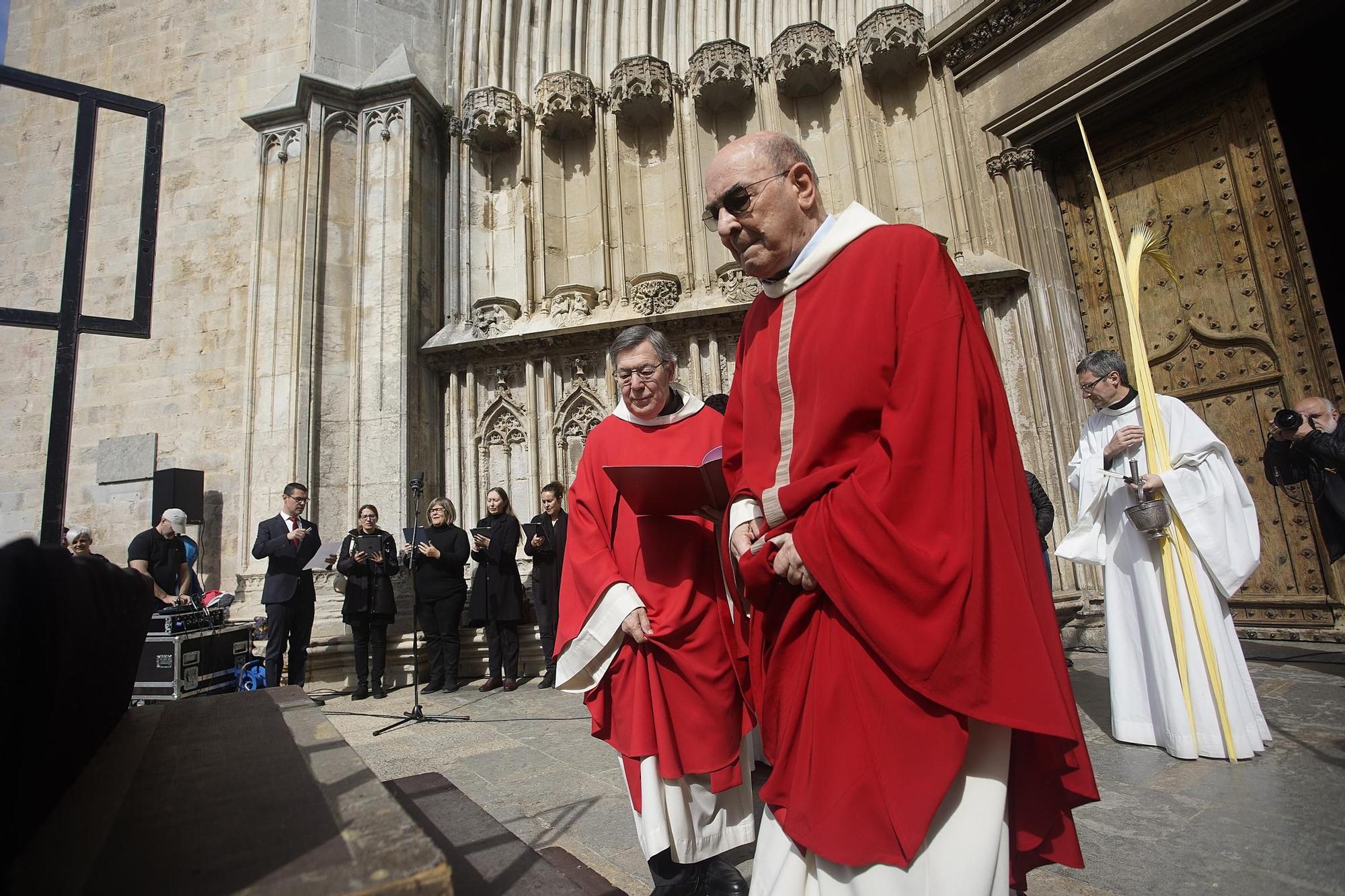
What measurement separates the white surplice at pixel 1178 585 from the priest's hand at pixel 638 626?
2.79 meters

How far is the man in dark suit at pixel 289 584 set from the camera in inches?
229

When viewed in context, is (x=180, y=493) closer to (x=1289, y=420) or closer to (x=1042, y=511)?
(x=1042, y=511)

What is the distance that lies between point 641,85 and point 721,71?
0.98 m

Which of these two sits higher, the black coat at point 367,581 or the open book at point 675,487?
the open book at point 675,487

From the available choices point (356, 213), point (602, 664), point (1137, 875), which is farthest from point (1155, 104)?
point (356, 213)

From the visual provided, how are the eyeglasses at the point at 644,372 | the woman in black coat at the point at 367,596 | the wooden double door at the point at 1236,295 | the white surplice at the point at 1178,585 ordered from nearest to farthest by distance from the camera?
the eyeglasses at the point at 644,372
the white surplice at the point at 1178,585
the wooden double door at the point at 1236,295
the woman in black coat at the point at 367,596

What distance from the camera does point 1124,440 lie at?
370 centimetres

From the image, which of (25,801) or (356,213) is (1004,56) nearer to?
(356,213)

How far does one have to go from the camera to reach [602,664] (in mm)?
2342

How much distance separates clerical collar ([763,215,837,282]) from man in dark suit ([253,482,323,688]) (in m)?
5.59

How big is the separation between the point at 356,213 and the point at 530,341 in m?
2.35

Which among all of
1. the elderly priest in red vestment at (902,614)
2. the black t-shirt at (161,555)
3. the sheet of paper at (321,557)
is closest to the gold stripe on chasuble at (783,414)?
the elderly priest in red vestment at (902,614)

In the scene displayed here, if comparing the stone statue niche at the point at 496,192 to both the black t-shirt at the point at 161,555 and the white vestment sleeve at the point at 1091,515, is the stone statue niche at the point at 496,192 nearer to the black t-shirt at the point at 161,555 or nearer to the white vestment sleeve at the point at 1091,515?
the black t-shirt at the point at 161,555

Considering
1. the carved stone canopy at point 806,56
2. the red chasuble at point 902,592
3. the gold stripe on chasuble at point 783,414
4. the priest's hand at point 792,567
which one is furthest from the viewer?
the carved stone canopy at point 806,56
